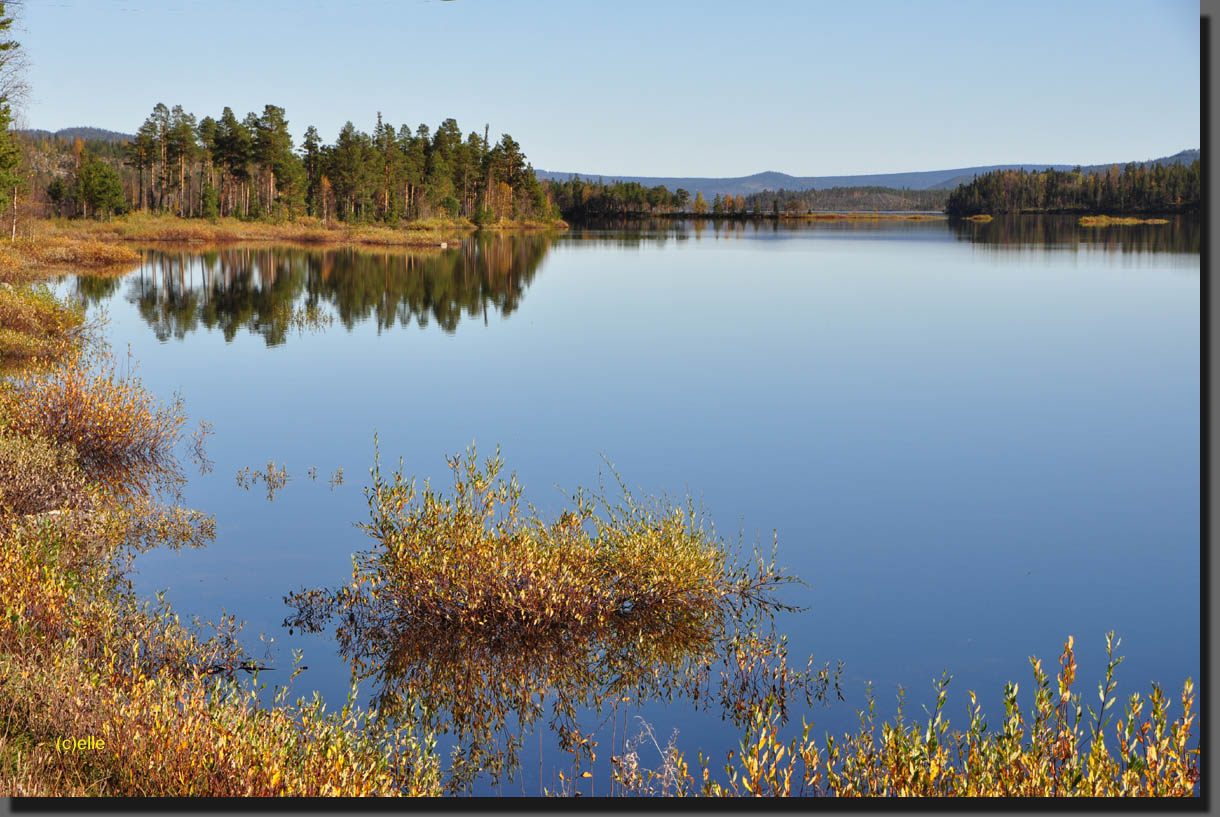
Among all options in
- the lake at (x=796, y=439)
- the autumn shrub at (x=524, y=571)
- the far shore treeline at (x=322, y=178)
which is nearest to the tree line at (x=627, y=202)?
the far shore treeline at (x=322, y=178)

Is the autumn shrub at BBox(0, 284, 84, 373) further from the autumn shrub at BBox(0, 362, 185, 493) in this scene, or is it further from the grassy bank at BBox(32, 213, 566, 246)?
the grassy bank at BBox(32, 213, 566, 246)

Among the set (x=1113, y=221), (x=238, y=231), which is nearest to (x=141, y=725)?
(x=238, y=231)

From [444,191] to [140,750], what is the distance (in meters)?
95.3

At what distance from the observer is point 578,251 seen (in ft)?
240

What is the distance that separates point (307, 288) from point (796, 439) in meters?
30.9

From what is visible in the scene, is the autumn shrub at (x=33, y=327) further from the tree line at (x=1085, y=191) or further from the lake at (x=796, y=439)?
the tree line at (x=1085, y=191)

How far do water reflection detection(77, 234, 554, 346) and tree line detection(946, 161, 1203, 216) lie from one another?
6132 cm

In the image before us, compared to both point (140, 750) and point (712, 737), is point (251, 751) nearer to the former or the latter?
point (140, 750)

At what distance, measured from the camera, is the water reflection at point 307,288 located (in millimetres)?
34438

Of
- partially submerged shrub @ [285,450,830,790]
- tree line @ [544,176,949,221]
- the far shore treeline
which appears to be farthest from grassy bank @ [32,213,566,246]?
partially submerged shrub @ [285,450,830,790]

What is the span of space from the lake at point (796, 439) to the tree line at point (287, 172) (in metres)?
49.7

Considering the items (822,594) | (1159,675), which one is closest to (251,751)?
(822,594)

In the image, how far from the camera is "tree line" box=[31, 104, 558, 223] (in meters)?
88.6

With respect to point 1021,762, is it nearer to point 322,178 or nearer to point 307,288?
point 307,288
